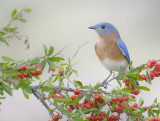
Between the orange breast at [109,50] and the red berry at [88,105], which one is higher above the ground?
the orange breast at [109,50]

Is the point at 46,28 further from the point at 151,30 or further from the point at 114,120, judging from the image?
the point at 114,120

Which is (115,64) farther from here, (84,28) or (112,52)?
(84,28)

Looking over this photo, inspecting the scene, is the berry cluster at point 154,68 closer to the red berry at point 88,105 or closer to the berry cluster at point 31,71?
the red berry at point 88,105

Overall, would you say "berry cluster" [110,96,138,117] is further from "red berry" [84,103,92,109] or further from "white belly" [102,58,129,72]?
"white belly" [102,58,129,72]

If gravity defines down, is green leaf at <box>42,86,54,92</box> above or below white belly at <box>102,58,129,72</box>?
above

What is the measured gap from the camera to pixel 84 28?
9203 millimetres

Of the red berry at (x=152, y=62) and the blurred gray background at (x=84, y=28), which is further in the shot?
the blurred gray background at (x=84, y=28)

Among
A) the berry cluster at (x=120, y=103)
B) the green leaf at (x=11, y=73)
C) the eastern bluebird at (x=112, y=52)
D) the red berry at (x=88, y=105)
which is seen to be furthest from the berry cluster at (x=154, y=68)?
the eastern bluebird at (x=112, y=52)

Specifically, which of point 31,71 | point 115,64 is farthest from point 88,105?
point 115,64

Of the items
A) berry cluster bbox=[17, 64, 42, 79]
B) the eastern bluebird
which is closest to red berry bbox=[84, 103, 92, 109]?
berry cluster bbox=[17, 64, 42, 79]

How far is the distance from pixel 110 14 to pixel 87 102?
800 centimetres

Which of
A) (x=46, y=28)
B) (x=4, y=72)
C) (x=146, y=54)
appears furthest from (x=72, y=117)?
(x=46, y=28)

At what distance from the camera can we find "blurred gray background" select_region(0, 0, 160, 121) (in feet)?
25.0

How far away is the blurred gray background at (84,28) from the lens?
762 centimetres
